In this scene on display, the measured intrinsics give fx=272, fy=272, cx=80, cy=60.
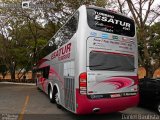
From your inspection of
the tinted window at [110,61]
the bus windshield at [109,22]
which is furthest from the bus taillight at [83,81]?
the bus windshield at [109,22]

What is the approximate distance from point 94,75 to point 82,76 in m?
0.44

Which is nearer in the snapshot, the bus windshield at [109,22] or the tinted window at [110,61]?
the tinted window at [110,61]

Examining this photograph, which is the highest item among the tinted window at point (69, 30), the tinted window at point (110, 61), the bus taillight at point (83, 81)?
the tinted window at point (69, 30)

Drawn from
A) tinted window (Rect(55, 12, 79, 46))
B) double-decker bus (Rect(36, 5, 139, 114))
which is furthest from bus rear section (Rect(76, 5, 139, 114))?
tinted window (Rect(55, 12, 79, 46))

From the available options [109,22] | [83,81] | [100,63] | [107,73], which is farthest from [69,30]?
[83,81]

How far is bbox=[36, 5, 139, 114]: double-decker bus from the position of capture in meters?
9.01

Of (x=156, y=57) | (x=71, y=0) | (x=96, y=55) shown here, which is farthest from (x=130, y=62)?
(x=156, y=57)

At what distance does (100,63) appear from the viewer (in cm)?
931

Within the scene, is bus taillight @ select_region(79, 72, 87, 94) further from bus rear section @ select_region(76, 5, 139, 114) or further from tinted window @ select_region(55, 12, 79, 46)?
tinted window @ select_region(55, 12, 79, 46)

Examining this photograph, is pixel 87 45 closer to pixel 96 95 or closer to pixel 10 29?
pixel 96 95

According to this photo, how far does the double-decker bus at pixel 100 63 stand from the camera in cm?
901

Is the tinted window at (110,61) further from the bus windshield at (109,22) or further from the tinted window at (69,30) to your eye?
the tinted window at (69,30)

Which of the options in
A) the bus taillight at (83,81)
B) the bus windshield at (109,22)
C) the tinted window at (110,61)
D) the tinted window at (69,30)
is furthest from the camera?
the tinted window at (69,30)

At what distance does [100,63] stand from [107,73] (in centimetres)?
45
